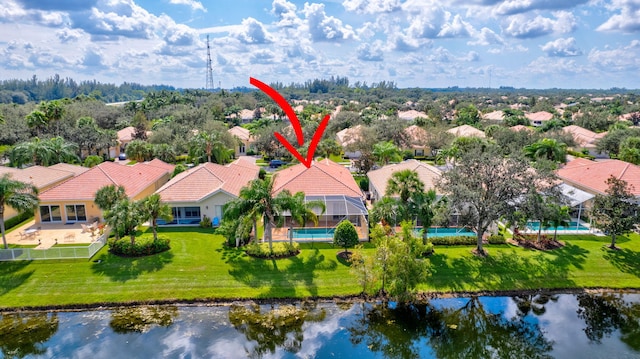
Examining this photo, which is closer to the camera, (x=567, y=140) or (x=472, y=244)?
(x=472, y=244)

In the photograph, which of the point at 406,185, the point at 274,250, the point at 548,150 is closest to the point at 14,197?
the point at 274,250

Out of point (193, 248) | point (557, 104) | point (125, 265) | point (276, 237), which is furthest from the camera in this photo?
point (557, 104)

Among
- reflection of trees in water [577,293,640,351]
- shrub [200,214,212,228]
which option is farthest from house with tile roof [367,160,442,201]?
shrub [200,214,212,228]

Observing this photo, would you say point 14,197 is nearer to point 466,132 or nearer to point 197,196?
point 197,196

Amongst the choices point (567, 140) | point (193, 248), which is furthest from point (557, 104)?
point (193, 248)

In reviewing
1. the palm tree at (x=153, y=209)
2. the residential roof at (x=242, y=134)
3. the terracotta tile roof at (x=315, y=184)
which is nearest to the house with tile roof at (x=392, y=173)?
the terracotta tile roof at (x=315, y=184)

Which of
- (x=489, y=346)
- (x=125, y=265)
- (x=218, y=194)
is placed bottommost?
(x=489, y=346)

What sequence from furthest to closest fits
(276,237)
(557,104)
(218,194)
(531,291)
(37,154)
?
(557,104) < (37,154) < (218,194) < (276,237) < (531,291)

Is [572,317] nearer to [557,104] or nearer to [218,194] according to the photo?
[218,194]
